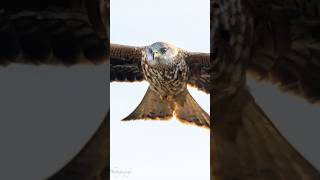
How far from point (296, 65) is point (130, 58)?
3.37 feet

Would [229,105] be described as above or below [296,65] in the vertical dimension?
below

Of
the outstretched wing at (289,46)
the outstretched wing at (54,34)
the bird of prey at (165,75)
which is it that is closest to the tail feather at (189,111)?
the bird of prey at (165,75)

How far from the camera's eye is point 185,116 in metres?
3.98

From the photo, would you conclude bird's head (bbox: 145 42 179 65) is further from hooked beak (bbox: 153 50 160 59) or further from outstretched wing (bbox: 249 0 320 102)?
outstretched wing (bbox: 249 0 320 102)

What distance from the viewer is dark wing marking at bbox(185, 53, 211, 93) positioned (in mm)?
3959

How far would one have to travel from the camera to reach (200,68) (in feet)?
13.0

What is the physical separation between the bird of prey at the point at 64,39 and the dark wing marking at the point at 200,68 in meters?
0.52

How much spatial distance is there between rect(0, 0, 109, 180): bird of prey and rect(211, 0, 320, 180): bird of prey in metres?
0.68

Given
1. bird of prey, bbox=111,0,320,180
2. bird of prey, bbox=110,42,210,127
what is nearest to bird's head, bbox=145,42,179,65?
bird of prey, bbox=110,42,210,127

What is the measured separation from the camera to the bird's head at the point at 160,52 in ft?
12.9

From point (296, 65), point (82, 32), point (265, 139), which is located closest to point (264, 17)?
point (296, 65)

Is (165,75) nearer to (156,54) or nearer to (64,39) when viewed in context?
(156,54)

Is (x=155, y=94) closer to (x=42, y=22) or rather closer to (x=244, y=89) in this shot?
(x=244, y=89)

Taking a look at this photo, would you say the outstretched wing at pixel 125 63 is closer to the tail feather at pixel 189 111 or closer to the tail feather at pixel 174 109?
the tail feather at pixel 174 109
